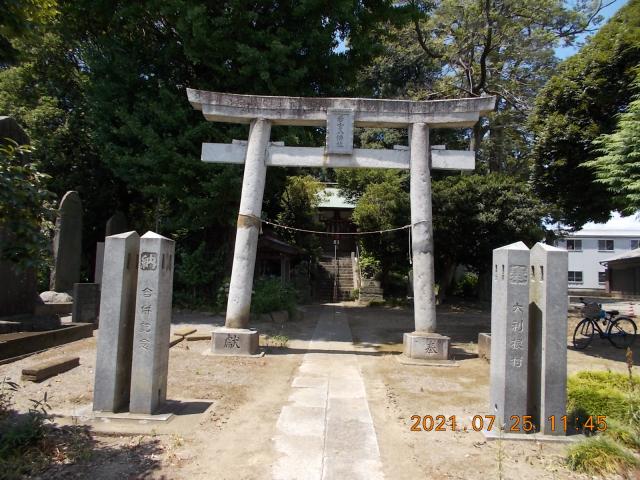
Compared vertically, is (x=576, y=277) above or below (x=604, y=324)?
above

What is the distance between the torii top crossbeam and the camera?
971 cm

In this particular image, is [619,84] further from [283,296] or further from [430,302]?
[283,296]

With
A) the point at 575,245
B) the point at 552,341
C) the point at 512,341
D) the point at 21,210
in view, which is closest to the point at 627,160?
the point at 552,341

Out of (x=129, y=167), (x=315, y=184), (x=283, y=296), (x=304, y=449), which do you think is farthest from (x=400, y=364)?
(x=315, y=184)

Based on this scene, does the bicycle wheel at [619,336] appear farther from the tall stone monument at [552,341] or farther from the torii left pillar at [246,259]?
the torii left pillar at [246,259]

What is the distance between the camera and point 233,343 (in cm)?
920

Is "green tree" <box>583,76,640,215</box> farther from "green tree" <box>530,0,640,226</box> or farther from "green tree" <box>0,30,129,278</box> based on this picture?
"green tree" <box>0,30,129,278</box>

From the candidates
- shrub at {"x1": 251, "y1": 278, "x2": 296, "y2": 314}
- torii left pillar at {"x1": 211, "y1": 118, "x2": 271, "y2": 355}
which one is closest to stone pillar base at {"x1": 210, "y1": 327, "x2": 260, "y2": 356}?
torii left pillar at {"x1": 211, "y1": 118, "x2": 271, "y2": 355}

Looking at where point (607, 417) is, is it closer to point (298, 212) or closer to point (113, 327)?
point (113, 327)

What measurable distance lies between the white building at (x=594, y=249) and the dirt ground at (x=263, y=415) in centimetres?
3160

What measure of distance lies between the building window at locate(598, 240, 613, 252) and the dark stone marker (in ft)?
134

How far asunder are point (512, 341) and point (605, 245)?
40221 mm

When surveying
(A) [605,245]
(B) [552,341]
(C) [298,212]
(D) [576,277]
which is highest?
(A) [605,245]

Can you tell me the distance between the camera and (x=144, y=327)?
205 inches
